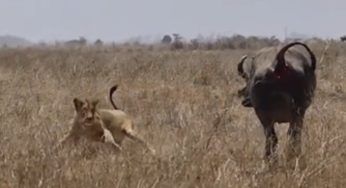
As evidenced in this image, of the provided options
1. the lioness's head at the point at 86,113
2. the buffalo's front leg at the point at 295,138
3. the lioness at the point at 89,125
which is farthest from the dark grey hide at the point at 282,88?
the lioness's head at the point at 86,113

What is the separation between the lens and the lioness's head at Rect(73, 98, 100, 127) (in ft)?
30.8

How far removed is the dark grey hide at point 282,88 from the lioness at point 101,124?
1.52 meters

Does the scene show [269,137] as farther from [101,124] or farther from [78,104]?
[78,104]

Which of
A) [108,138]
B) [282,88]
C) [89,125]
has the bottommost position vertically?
[108,138]

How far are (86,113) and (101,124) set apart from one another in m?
0.20

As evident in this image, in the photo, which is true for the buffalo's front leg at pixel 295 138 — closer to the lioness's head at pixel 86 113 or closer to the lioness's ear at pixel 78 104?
the lioness's head at pixel 86 113

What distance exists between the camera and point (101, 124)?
372 inches

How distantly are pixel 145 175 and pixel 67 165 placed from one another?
0.56 meters

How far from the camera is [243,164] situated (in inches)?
274

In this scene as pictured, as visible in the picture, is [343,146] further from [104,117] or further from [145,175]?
[104,117]

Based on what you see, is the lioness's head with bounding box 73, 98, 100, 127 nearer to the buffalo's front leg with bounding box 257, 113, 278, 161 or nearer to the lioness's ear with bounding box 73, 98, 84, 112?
the lioness's ear with bounding box 73, 98, 84, 112

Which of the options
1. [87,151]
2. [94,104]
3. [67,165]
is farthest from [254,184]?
[94,104]

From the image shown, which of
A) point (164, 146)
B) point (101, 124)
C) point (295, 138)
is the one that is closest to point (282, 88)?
point (295, 138)

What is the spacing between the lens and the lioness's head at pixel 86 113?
9.38 m
